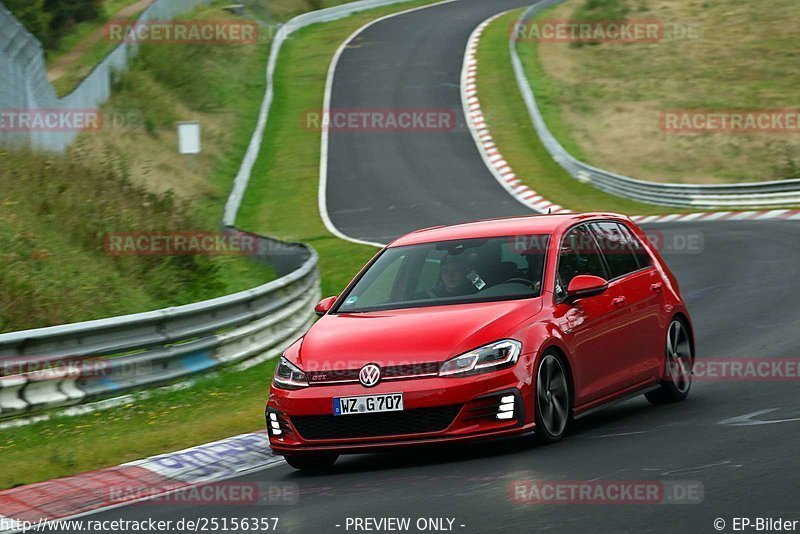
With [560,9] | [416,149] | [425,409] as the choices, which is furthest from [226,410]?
[560,9]

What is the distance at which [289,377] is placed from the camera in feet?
29.5

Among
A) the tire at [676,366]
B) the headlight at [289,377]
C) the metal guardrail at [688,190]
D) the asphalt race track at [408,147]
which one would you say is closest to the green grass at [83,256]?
A: the headlight at [289,377]

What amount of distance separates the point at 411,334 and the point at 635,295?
2335mm

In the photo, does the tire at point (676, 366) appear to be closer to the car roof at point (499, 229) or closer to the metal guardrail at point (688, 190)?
the car roof at point (499, 229)

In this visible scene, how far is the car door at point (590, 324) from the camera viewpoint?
9.32 m

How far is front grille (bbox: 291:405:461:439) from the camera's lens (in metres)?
8.45

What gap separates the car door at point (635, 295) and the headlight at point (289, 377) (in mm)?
2452

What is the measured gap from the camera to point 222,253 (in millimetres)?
21312

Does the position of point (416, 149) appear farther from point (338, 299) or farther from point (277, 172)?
point (338, 299)

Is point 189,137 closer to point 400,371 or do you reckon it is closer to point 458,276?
point 458,276

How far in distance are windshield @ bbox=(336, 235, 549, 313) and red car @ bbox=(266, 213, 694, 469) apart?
1 cm

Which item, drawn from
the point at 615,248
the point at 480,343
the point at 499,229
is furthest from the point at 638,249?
the point at 480,343

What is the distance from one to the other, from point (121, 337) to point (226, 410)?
→ 3.91 ft

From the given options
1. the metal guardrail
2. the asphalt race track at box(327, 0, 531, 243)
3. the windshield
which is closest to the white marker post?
the asphalt race track at box(327, 0, 531, 243)
